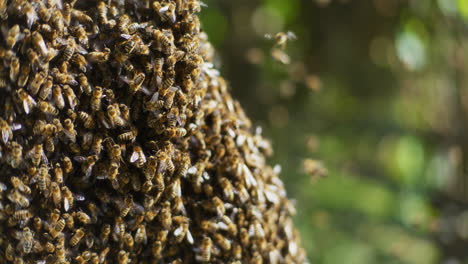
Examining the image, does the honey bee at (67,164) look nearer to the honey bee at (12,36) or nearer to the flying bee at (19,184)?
the flying bee at (19,184)

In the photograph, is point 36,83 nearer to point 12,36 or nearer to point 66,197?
point 12,36

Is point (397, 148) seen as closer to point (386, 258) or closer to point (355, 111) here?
point (355, 111)

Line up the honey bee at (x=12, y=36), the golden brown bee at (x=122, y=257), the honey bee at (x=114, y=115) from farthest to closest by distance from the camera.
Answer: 1. the golden brown bee at (x=122, y=257)
2. the honey bee at (x=114, y=115)
3. the honey bee at (x=12, y=36)

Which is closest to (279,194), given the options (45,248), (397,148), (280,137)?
(45,248)

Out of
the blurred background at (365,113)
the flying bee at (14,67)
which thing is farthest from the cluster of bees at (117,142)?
the blurred background at (365,113)

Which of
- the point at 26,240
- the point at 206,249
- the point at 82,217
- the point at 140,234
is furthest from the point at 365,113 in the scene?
the point at 26,240

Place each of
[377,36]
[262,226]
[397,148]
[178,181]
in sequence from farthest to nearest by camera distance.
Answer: [397,148], [377,36], [262,226], [178,181]

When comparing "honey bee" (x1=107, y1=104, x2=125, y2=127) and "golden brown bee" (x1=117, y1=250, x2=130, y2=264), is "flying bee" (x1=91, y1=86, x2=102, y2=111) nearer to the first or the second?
"honey bee" (x1=107, y1=104, x2=125, y2=127)

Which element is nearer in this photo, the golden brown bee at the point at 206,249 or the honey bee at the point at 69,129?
the honey bee at the point at 69,129
